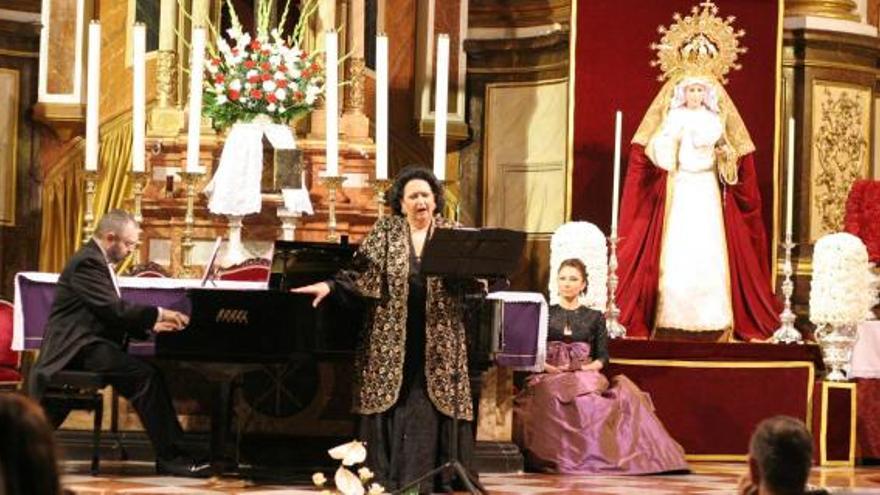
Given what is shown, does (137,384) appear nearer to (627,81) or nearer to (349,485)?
(349,485)

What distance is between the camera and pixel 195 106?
855cm

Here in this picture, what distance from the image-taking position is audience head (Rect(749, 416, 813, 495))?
315cm

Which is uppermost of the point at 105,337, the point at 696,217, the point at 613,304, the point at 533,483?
the point at 696,217

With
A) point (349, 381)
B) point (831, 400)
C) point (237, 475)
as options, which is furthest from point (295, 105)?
point (831, 400)

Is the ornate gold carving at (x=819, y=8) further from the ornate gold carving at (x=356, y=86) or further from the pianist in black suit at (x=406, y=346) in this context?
the pianist in black suit at (x=406, y=346)

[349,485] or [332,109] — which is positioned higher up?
[332,109]

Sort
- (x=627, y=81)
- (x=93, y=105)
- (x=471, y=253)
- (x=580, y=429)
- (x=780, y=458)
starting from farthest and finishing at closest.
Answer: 1. (x=627, y=81)
2. (x=580, y=429)
3. (x=93, y=105)
4. (x=471, y=253)
5. (x=780, y=458)

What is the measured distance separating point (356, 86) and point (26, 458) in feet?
29.0

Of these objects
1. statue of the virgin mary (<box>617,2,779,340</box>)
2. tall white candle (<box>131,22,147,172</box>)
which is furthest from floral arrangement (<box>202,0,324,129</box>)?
statue of the virgin mary (<box>617,2,779,340</box>)

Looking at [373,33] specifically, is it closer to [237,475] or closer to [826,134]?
[826,134]

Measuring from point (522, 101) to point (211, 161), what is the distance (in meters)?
2.70

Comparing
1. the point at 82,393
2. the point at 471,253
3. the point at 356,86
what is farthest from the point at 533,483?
the point at 356,86

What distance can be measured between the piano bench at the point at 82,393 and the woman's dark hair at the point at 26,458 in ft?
17.6

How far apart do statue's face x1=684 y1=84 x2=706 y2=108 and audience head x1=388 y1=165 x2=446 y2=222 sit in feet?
11.8
